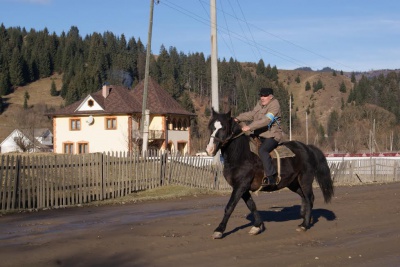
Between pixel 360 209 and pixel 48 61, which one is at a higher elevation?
pixel 48 61

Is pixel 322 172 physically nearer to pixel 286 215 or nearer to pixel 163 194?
pixel 286 215

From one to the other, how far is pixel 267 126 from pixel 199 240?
271cm

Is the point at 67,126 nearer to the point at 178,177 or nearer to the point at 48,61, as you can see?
the point at 178,177

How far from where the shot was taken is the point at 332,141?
332 feet

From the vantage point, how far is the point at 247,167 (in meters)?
11.1

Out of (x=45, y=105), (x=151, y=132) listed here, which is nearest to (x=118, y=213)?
(x=151, y=132)

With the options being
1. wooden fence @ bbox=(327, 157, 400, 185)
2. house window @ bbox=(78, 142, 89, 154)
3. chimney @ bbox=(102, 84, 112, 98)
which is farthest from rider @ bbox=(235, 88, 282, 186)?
chimney @ bbox=(102, 84, 112, 98)

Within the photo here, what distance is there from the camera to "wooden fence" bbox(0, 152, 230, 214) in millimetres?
17547

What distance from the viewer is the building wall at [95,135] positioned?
70250mm

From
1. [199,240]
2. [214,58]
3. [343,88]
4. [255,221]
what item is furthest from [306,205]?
[343,88]

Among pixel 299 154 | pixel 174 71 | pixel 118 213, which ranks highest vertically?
pixel 174 71

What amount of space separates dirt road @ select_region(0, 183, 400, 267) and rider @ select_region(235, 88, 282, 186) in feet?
4.06

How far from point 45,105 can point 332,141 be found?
81.8m

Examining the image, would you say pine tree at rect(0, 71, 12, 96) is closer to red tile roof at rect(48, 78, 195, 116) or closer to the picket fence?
red tile roof at rect(48, 78, 195, 116)
